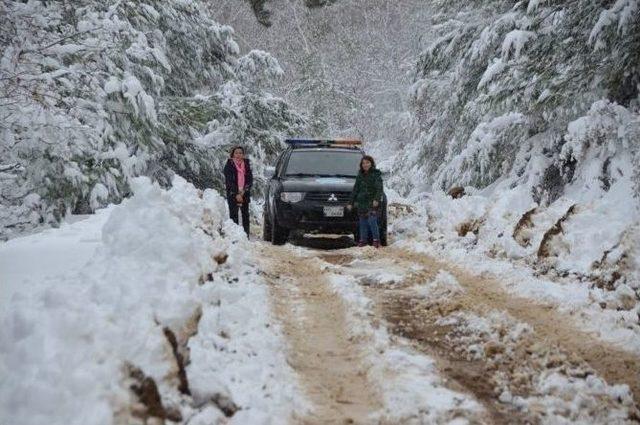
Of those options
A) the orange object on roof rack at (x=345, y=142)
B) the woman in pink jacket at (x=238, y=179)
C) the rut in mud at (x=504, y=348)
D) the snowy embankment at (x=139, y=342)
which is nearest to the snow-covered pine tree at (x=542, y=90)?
the orange object on roof rack at (x=345, y=142)

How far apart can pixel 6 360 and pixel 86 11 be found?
42.9 feet

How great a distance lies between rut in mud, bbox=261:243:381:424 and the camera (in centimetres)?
374

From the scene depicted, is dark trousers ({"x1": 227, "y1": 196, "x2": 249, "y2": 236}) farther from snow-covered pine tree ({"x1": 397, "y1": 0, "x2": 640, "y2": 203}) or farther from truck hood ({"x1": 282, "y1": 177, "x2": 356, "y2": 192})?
snow-covered pine tree ({"x1": 397, "y1": 0, "x2": 640, "y2": 203})

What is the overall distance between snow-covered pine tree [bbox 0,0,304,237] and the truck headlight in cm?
377

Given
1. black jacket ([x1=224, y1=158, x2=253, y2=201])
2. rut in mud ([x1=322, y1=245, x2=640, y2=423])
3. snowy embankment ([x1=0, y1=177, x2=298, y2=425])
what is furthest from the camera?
black jacket ([x1=224, y1=158, x2=253, y2=201])

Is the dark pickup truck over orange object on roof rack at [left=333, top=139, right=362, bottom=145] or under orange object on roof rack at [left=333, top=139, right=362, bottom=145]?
under

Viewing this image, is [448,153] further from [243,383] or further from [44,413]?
[44,413]

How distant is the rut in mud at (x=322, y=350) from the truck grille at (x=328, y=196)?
346 centimetres

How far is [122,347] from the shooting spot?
3307 millimetres

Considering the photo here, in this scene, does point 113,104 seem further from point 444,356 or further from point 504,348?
point 504,348

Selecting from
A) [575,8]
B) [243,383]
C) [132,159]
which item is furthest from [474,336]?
[132,159]

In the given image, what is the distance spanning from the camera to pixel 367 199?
11.3 m

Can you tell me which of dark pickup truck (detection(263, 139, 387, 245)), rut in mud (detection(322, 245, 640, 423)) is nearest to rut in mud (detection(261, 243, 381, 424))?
rut in mud (detection(322, 245, 640, 423))

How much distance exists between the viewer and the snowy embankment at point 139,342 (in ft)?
10.0
